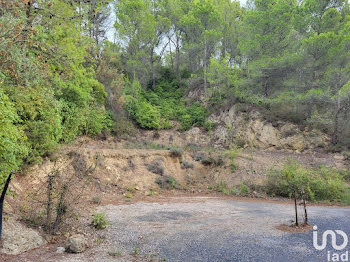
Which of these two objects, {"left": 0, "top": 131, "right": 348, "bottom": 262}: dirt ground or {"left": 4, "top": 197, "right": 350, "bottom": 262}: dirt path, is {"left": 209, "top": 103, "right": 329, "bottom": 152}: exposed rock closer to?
{"left": 0, "top": 131, "right": 348, "bottom": 262}: dirt ground

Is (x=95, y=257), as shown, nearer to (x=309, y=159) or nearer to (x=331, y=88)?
(x=309, y=159)

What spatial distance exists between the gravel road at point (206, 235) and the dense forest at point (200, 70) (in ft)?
16.1

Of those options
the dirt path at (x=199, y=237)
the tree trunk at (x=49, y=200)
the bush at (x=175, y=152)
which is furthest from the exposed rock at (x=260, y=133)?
the tree trunk at (x=49, y=200)

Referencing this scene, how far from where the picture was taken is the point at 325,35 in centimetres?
1995

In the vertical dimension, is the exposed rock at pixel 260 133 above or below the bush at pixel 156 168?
above

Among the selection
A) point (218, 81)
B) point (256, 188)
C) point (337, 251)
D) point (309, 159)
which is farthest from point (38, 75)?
point (218, 81)

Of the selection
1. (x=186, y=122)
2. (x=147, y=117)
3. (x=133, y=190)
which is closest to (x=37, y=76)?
(x=133, y=190)

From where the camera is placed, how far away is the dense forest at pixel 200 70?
13.7m

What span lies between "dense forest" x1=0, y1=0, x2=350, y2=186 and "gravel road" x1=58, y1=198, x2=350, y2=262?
4908 millimetres

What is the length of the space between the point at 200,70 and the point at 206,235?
27359 millimetres

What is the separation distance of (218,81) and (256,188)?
45.4 feet

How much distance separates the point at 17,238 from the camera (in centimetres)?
538

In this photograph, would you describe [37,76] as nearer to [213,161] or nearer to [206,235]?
[206,235]

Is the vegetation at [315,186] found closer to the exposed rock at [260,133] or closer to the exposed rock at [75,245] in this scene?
the exposed rock at [260,133]
